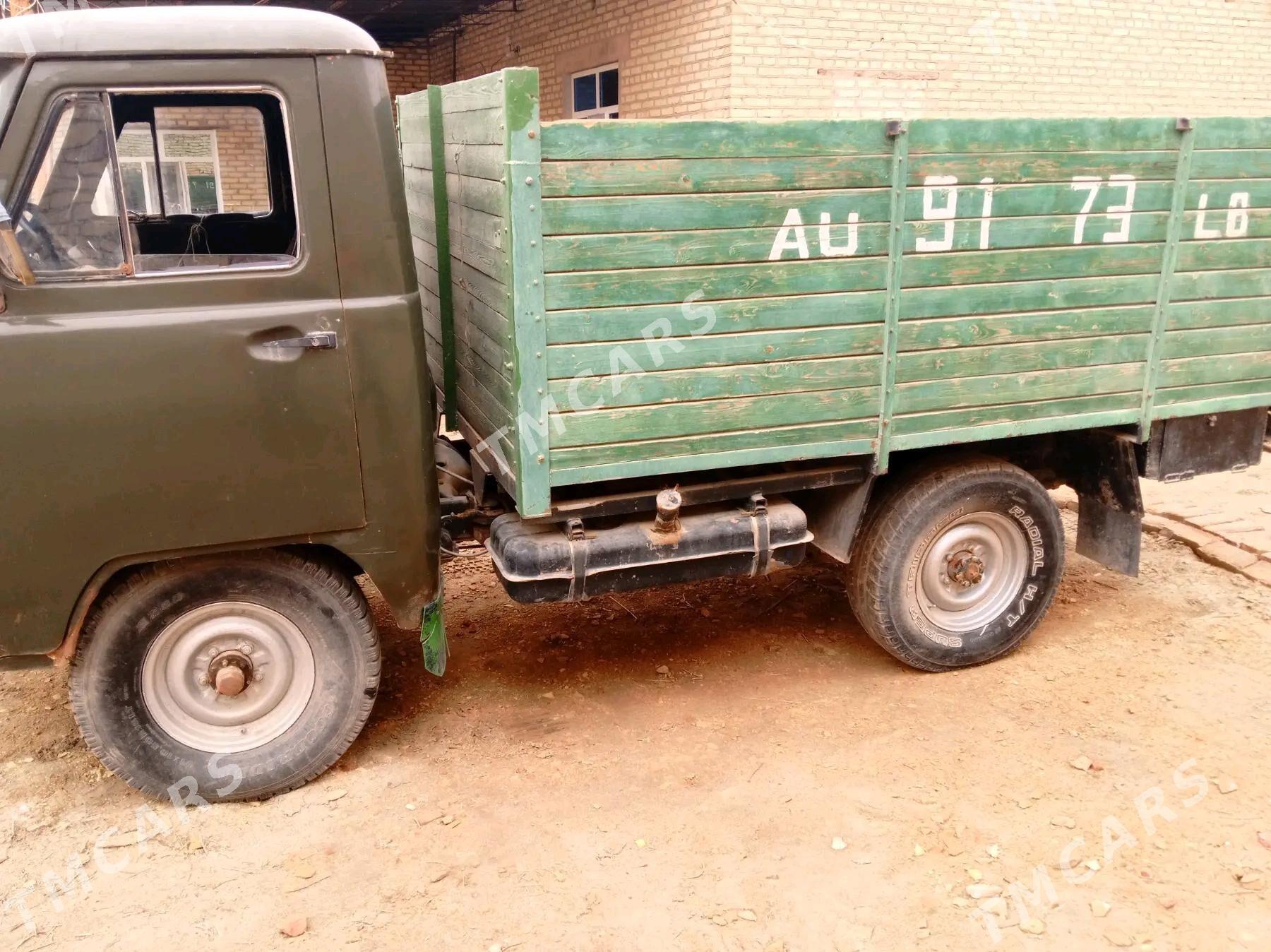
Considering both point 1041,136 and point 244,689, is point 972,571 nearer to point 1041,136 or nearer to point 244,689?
point 1041,136

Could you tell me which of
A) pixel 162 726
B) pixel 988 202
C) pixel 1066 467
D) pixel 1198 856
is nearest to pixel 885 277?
pixel 988 202

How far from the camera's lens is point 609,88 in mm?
10867

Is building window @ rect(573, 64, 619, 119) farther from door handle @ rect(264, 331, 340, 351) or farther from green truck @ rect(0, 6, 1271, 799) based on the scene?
door handle @ rect(264, 331, 340, 351)

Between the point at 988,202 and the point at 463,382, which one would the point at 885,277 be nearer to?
the point at 988,202

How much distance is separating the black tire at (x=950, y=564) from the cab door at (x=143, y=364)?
2111mm

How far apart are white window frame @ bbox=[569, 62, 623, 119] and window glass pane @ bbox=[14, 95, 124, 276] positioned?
309 inches

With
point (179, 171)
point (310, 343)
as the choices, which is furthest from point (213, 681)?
point (179, 171)

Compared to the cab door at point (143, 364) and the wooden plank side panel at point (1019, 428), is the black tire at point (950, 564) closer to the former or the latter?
the wooden plank side panel at point (1019, 428)

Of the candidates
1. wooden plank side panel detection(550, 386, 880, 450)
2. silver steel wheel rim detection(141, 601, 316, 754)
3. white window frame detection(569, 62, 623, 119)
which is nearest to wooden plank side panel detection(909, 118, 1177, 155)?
wooden plank side panel detection(550, 386, 880, 450)

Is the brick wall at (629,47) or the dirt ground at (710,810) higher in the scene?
the brick wall at (629,47)

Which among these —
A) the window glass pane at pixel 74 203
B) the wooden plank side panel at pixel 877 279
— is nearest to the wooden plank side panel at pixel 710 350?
the wooden plank side panel at pixel 877 279

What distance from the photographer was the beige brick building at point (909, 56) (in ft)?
28.3

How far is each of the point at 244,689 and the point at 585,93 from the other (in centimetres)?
936

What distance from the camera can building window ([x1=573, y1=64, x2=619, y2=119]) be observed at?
10766 mm
